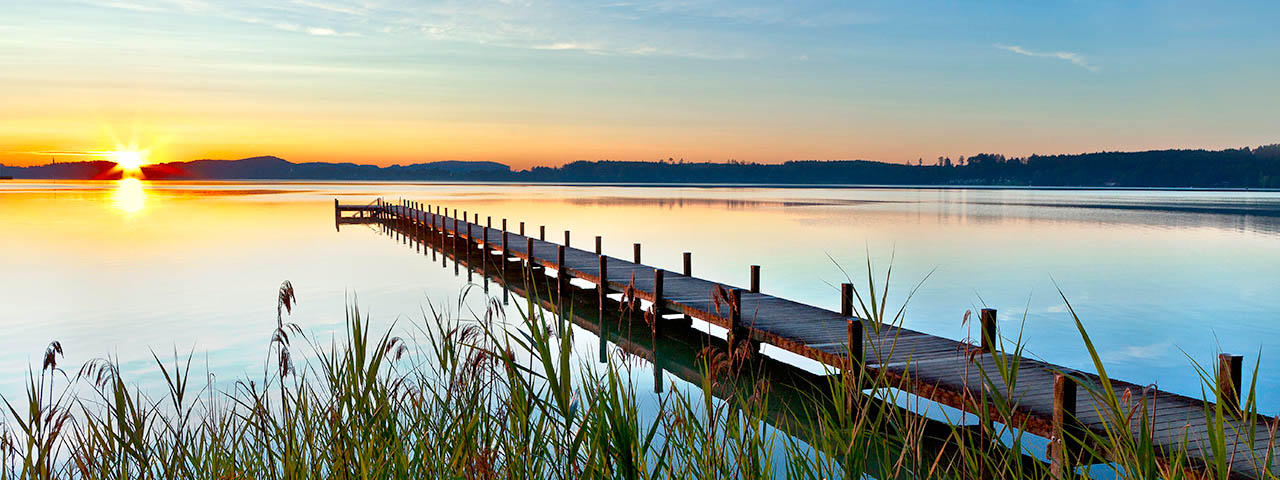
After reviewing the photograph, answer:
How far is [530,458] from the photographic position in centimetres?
334

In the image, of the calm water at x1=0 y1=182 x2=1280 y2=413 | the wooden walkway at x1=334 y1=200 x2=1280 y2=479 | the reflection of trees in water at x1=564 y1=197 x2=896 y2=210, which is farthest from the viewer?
the reflection of trees in water at x1=564 y1=197 x2=896 y2=210

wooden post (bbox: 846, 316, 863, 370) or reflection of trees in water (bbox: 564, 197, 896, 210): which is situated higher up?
wooden post (bbox: 846, 316, 863, 370)

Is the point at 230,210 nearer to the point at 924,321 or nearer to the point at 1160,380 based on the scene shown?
the point at 924,321

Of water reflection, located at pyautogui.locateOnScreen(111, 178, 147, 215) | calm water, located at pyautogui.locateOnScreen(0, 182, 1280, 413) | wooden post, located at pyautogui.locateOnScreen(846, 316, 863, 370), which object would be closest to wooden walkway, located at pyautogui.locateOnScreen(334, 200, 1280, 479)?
wooden post, located at pyautogui.locateOnScreen(846, 316, 863, 370)

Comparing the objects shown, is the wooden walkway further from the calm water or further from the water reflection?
the water reflection

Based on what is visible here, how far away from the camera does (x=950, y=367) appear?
862 cm

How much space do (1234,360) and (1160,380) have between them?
8.73 meters

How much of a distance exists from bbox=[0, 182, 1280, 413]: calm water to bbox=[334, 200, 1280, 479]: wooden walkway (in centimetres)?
117

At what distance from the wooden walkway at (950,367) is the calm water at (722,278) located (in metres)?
1.17

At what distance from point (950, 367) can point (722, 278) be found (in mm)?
17122

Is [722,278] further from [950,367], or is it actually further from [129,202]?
[129,202]

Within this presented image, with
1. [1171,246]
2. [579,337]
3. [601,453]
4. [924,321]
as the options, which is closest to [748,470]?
[601,453]

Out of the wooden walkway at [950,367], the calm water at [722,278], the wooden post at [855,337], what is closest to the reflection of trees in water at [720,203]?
the calm water at [722,278]

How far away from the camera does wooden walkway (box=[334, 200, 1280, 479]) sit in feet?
12.1
